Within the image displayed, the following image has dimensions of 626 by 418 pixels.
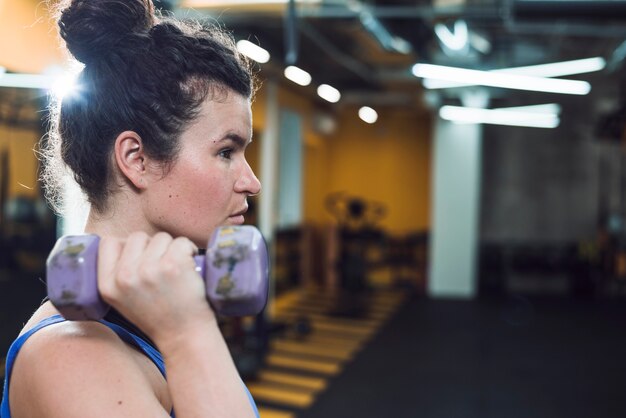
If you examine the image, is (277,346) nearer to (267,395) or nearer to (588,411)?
(267,395)

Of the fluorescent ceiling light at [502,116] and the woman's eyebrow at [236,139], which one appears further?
the fluorescent ceiling light at [502,116]

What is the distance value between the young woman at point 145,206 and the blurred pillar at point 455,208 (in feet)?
27.3

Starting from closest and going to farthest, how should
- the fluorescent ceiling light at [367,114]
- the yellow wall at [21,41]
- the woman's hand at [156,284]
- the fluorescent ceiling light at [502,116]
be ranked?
1. the woman's hand at [156,284]
2. the yellow wall at [21,41]
3. the fluorescent ceiling light at [502,116]
4. the fluorescent ceiling light at [367,114]

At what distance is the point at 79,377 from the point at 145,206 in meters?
0.24

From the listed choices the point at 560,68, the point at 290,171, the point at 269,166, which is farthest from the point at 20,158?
the point at 290,171

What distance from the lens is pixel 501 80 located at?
4.78m

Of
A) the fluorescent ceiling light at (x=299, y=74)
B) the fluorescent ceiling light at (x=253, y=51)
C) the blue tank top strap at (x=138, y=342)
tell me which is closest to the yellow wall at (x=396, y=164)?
the fluorescent ceiling light at (x=299, y=74)

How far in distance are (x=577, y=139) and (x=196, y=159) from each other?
989cm

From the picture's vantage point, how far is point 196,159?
30.6 inches

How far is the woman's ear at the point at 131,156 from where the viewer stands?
768mm

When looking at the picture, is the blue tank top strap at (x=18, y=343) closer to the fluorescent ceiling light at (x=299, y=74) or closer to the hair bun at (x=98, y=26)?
the hair bun at (x=98, y=26)

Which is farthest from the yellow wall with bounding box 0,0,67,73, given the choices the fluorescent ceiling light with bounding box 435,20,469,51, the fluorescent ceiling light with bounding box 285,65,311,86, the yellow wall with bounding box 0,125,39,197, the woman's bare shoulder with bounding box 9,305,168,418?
the fluorescent ceiling light with bounding box 435,20,469,51

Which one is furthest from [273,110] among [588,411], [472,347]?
[588,411]

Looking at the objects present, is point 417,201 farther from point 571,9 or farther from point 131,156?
point 131,156
